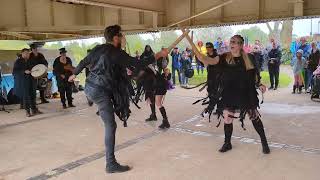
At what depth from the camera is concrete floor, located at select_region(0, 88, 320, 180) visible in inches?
177

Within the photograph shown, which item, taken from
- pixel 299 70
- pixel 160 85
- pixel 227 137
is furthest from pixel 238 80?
pixel 299 70

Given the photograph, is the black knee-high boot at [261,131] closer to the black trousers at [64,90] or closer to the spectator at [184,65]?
the black trousers at [64,90]

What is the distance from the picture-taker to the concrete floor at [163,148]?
14.7 ft

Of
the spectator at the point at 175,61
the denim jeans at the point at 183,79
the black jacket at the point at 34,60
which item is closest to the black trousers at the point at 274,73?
the denim jeans at the point at 183,79

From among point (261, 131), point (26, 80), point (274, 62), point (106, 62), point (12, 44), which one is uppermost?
point (12, 44)

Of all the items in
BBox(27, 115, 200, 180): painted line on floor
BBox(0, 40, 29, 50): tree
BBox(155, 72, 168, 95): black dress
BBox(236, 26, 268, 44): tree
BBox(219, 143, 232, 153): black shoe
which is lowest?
BBox(27, 115, 200, 180): painted line on floor

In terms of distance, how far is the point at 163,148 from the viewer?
18.3 ft

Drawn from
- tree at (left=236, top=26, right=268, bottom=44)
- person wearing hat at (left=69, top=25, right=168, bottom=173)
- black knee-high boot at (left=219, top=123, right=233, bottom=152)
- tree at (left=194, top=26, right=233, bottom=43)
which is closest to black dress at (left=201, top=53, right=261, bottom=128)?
black knee-high boot at (left=219, top=123, right=233, bottom=152)

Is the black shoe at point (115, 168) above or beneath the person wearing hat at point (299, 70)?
beneath

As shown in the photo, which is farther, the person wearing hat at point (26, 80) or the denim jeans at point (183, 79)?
the denim jeans at point (183, 79)

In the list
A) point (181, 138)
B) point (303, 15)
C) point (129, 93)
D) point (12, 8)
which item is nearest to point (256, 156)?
point (181, 138)

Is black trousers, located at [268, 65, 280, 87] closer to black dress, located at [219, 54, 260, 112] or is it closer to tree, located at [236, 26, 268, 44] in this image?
black dress, located at [219, 54, 260, 112]

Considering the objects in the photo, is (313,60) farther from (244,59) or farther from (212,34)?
(212,34)

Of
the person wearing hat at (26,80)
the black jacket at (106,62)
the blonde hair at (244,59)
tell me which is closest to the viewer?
the black jacket at (106,62)
